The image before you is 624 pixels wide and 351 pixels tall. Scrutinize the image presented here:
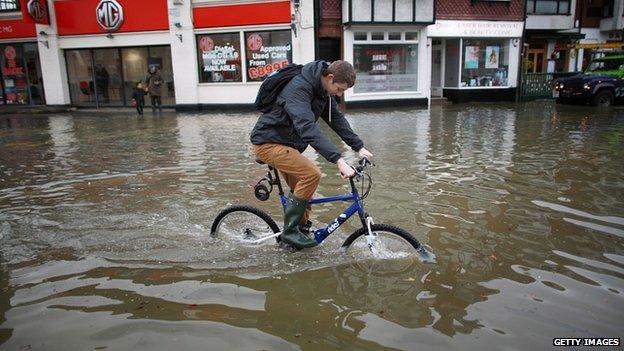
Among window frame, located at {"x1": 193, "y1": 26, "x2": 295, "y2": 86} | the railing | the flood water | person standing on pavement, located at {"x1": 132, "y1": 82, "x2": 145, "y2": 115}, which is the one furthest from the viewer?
the railing

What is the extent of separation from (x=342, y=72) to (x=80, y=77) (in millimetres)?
21310

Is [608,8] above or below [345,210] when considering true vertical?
above

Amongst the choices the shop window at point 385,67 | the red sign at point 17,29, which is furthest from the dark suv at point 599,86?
the red sign at point 17,29

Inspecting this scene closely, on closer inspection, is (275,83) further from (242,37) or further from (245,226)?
(242,37)

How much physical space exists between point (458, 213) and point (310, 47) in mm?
14289

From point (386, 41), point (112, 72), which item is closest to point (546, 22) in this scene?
point (386, 41)

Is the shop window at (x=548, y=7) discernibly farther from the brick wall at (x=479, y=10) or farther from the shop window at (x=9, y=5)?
the shop window at (x=9, y=5)

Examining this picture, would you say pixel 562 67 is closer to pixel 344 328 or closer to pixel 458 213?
pixel 458 213

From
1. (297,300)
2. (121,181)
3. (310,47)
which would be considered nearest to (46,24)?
(310,47)

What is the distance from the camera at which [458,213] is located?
5934 mm

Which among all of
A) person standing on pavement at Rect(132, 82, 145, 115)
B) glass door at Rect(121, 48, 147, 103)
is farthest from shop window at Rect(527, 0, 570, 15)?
person standing on pavement at Rect(132, 82, 145, 115)

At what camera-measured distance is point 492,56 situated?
22.5 meters

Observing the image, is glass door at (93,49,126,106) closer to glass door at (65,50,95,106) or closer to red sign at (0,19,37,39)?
glass door at (65,50,95,106)

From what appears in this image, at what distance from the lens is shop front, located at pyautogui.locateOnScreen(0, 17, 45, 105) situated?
21.7 meters
